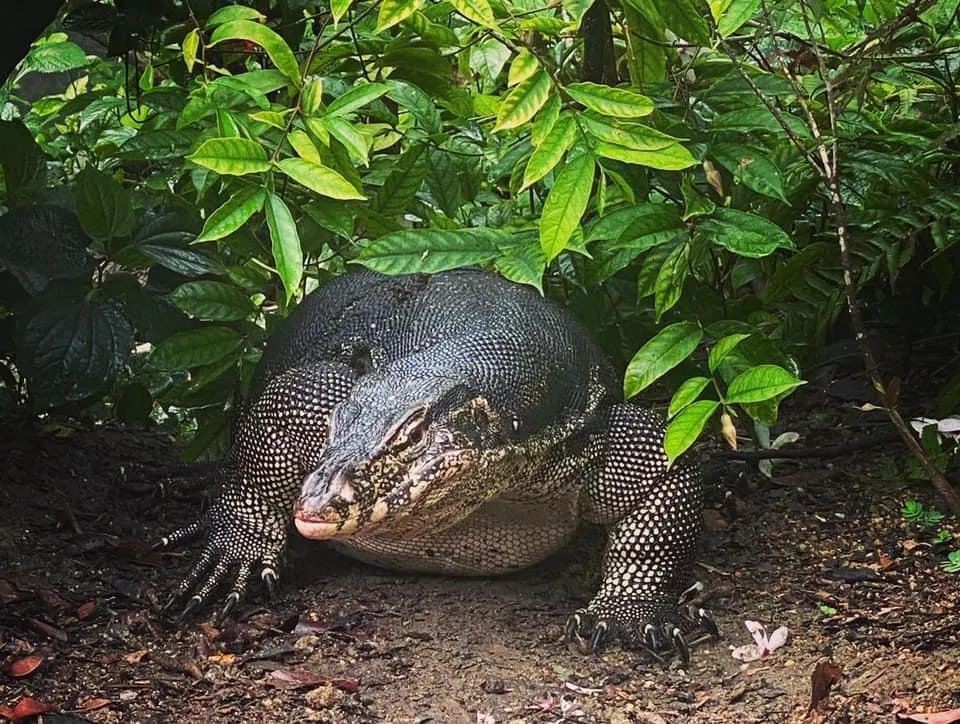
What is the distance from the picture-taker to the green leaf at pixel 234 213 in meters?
2.81

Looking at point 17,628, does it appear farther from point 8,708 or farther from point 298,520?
point 298,520

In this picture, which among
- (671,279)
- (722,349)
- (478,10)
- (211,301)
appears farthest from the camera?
(211,301)

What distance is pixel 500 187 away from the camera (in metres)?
4.19

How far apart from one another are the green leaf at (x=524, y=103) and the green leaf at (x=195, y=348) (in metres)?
1.43

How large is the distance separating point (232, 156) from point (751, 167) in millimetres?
1335

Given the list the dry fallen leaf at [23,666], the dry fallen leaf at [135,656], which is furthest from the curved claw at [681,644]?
the dry fallen leaf at [23,666]

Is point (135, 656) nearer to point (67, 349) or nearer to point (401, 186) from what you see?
point (67, 349)

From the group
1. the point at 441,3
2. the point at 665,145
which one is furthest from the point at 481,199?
the point at 665,145

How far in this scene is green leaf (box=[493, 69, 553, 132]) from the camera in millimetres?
2666

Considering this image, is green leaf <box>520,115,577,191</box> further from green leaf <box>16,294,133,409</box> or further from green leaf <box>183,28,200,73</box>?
green leaf <box>16,294,133,409</box>

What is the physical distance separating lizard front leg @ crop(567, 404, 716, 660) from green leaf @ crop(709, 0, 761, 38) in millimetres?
1205

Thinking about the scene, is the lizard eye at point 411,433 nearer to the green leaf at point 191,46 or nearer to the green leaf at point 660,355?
the green leaf at point 660,355

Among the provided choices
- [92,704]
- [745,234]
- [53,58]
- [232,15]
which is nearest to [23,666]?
[92,704]

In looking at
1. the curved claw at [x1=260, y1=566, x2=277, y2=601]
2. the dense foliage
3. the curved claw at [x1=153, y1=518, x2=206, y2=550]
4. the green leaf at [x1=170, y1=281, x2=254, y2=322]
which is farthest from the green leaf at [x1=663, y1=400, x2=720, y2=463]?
the curved claw at [x1=153, y1=518, x2=206, y2=550]
